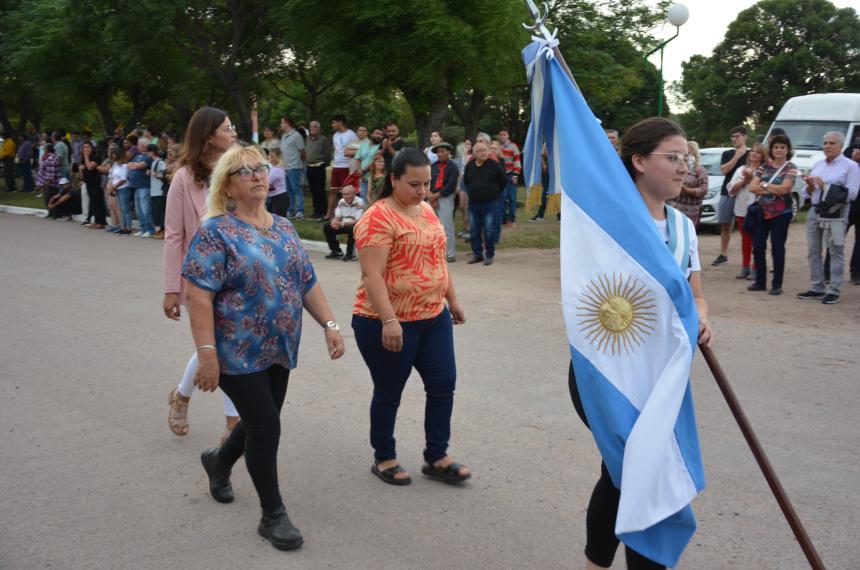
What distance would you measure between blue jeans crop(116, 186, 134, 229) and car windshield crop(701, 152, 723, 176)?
1207 centimetres

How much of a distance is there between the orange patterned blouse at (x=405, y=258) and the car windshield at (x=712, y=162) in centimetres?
1443

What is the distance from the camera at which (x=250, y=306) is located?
367cm

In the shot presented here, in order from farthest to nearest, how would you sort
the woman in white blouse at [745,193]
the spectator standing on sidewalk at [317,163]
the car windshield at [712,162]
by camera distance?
the spectator standing on sidewalk at [317,163] → the car windshield at [712,162] → the woman in white blouse at [745,193]

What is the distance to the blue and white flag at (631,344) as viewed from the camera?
2.71m

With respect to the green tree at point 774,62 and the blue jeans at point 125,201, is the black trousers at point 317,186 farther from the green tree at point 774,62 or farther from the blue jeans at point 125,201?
the green tree at point 774,62

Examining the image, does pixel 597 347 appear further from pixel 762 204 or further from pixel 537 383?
pixel 762 204

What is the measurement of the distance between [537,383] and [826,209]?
5.20 meters

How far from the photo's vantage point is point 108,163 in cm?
1770

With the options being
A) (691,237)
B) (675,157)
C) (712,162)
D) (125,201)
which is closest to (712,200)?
(712,162)

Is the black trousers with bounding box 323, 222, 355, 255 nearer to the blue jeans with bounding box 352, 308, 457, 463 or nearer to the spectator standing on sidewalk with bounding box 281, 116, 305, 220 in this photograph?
the spectator standing on sidewalk with bounding box 281, 116, 305, 220

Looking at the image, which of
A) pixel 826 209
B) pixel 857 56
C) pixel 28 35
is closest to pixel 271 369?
pixel 826 209

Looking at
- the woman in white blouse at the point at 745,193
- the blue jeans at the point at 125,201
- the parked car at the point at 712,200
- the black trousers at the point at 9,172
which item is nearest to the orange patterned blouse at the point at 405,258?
the woman in white blouse at the point at 745,193

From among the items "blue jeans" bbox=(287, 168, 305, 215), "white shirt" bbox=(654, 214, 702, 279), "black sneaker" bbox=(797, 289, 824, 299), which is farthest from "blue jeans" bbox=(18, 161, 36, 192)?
"white shirt" bbox=(654, 214, 702, 279)

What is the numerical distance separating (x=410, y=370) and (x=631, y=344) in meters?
1.82
